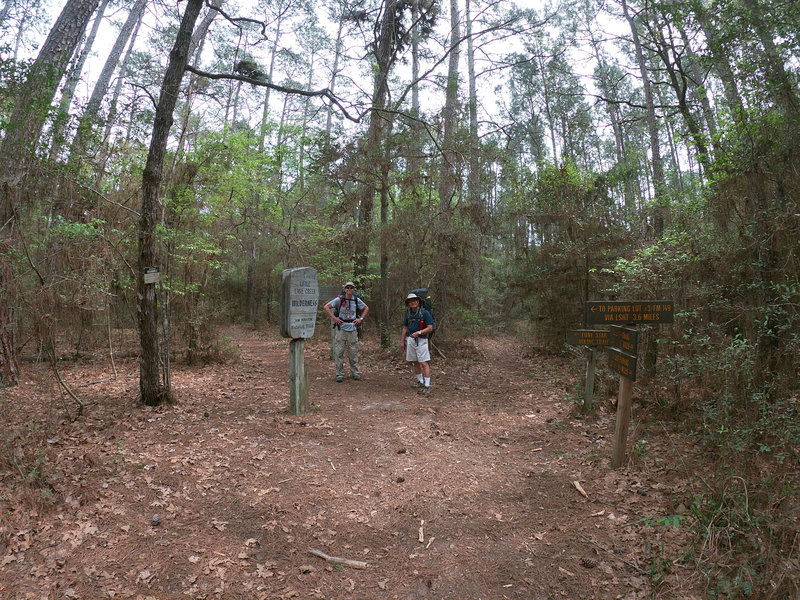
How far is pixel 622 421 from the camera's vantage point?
4.50m

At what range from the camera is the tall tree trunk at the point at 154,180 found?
5.94 m

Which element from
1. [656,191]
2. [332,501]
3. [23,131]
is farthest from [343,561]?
[656,191]

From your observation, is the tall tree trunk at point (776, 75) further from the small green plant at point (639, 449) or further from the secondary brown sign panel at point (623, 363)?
the small green plant at point (639, 449)

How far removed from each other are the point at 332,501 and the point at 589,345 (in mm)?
4334

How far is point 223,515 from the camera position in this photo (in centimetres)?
379

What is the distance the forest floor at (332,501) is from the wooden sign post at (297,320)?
1.27 feet

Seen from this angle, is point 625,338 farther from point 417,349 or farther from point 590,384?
point 417,349

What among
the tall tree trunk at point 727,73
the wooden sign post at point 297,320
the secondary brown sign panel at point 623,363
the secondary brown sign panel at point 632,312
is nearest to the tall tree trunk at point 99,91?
the wooden sign post at point 297,320

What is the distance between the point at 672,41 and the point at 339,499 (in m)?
11.6

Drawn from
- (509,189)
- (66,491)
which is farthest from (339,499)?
(509,189)

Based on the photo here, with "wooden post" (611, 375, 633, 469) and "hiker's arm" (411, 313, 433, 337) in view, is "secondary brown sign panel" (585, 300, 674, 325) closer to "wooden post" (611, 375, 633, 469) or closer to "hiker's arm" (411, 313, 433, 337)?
"wooden post" (611, 375, 633, 469)

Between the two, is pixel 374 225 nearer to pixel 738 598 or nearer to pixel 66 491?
pixel 66 491

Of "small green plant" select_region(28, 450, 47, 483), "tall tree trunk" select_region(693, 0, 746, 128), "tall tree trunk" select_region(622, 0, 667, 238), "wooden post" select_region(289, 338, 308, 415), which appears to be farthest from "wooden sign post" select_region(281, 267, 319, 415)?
"tall tree trunk" select_region(622, 0, 667, 238)

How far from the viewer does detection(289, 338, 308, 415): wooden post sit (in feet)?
21.0
